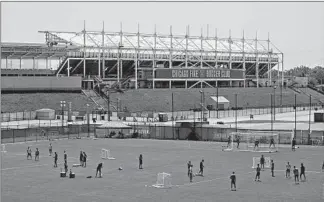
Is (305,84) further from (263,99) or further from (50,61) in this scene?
(50,61)

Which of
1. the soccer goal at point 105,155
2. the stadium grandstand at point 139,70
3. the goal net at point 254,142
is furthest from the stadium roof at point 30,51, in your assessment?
the soccer goal at point 105,155

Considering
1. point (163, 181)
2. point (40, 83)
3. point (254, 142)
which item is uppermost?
point (40, 83)

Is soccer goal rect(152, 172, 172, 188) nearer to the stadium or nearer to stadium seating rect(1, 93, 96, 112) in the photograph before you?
the stadium

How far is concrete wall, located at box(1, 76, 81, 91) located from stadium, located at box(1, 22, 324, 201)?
0.61 ft

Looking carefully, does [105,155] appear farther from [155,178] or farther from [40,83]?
[40,83]

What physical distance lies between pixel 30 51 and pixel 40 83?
6244mm

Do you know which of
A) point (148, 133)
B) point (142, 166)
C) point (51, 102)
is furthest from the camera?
point (51, 102)

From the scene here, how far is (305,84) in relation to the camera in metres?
175

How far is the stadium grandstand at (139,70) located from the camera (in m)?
116

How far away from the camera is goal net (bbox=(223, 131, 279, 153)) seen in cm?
5488

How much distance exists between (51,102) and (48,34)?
93.9 ft

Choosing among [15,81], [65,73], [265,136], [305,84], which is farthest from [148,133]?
[305,84]

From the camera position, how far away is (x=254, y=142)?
58.2m

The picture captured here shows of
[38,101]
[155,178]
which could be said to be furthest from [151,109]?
[155,178]
